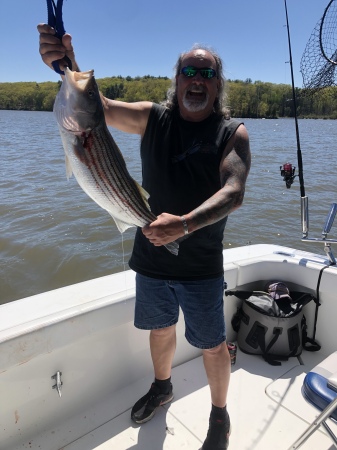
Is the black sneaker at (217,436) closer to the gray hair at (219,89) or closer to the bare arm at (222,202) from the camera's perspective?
the bare arm at (222,202)

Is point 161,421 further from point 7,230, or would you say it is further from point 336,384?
point 7,230

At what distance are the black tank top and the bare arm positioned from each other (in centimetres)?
8

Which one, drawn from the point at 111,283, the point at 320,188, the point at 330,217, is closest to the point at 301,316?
the point at 330,217

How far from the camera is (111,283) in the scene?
2.80 metres

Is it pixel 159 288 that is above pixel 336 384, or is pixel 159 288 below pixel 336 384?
above

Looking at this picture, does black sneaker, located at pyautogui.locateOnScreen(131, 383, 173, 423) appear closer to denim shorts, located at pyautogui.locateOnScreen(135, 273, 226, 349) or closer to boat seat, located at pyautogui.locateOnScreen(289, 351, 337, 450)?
denim shorts, located at pyautogui.locateOnScreen(135, 273, 226, 349)

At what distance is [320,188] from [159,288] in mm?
10932

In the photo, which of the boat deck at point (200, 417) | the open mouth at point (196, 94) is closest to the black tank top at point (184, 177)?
the open mouth at point (196, 94)

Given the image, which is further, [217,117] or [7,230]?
[7,230]

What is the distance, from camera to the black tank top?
7.02 ft

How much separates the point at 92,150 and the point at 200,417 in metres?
2.08

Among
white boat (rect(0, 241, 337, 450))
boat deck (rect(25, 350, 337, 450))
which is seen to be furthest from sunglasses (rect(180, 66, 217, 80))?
boat deck (rect(25, 350, 337, 450))

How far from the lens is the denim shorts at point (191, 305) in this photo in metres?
2.25

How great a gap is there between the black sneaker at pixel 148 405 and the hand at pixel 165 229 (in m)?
1.42
